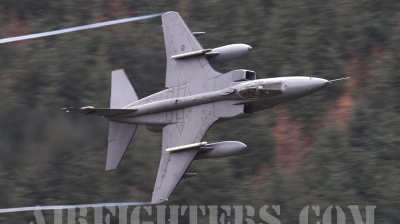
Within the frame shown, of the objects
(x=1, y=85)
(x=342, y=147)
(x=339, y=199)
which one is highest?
(x=1, y=85)

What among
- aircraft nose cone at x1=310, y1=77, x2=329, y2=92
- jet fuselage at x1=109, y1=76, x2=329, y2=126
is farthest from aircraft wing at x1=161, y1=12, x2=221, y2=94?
aircraft nose cone at x1=310, y1=77, x2=329, y2=92

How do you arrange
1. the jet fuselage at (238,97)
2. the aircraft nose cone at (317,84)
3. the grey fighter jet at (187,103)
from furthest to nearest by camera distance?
1. the grey fighter jet at (187,103)
2. the jet fuselage at (238,97)
3. the aircraft nose cone at (317,84)

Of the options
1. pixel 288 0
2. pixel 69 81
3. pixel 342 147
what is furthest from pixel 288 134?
pixel 69 81

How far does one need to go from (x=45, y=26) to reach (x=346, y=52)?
12.6 m

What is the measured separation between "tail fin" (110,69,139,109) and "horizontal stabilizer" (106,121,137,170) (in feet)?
2.17

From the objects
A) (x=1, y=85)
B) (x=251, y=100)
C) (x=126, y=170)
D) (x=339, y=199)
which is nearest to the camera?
(x=251, y=100)

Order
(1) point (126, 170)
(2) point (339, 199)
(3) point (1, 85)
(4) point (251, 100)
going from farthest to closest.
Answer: (3) point (1, 85) < (1) point (126, 170) < (2) point (339, 199) < (4) point (251, 100)

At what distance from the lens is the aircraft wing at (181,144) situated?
22.3 m

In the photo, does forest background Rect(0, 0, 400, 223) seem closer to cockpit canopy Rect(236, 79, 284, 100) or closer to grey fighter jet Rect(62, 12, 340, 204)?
grey fighter jet Rect(62, 12, 340, 204)

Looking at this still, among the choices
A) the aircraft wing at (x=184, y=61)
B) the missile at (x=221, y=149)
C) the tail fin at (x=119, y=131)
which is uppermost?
the aircraft wing at (x=184, y=61)

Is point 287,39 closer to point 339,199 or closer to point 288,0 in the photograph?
point 288,0

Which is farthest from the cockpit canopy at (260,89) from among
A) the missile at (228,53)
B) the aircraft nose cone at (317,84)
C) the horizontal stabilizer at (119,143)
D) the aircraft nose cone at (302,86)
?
the horizontal stabilizer at (119,143)

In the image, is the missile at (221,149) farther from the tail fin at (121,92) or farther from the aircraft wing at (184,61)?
the tail fin at (121,92)

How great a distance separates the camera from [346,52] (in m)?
31.5
